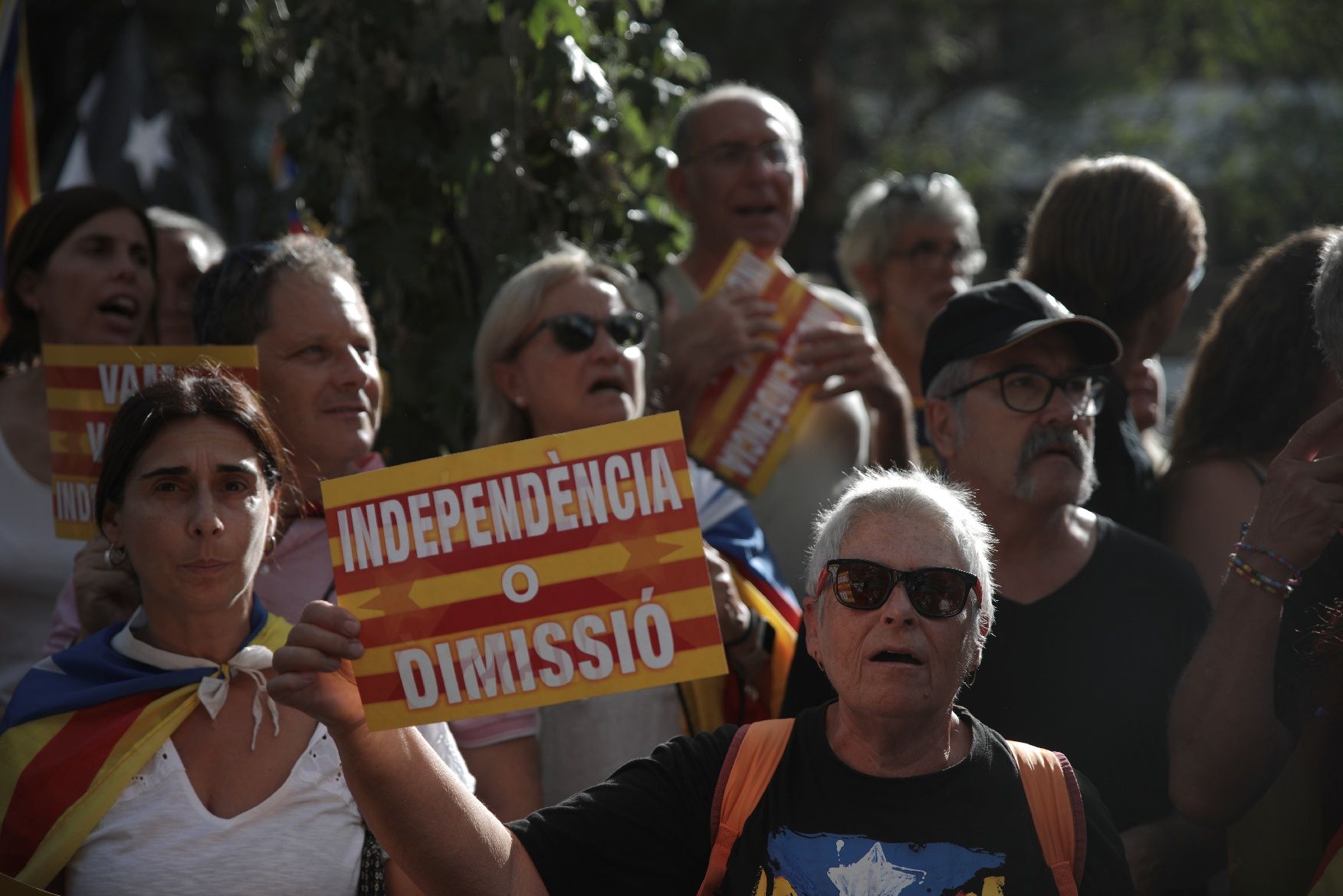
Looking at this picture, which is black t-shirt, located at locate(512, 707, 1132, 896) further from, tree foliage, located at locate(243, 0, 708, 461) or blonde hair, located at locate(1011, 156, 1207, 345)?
tree foliage, located at locate(243, 0, 708, 461)

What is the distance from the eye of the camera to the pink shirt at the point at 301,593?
3.24m

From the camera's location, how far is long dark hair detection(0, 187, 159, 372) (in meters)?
4.19

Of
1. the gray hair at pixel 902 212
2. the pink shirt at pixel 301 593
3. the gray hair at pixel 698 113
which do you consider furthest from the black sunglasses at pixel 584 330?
the gray hair at pixel 902 212

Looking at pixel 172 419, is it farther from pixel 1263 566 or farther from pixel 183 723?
pixel 1263 566

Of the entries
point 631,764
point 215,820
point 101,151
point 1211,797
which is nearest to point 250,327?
point 215,820

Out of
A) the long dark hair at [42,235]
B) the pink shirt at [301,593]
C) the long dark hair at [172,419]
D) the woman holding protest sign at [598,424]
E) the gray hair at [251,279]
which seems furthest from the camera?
the long dark hair at [42,235]

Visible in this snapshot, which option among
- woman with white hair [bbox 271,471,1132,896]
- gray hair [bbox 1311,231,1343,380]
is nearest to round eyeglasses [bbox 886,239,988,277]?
gray hair [bbox 1311,231,1343,380]

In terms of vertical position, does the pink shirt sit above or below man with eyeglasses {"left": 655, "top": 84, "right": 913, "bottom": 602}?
below

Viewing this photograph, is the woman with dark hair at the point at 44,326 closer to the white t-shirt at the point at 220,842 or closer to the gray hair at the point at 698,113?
the white t-shirt at the point at 220,842

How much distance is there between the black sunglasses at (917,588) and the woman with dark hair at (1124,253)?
1.35 meters

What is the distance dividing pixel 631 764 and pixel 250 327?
62.3 inches

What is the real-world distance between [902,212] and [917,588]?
2.73m

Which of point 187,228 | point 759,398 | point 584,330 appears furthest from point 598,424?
point 187,228

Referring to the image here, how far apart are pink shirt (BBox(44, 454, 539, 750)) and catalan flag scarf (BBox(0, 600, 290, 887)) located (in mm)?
327
